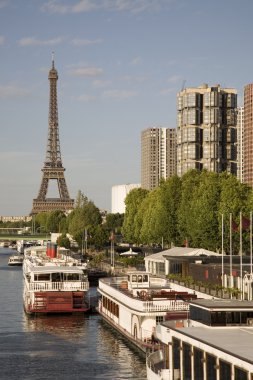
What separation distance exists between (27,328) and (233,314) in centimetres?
3329

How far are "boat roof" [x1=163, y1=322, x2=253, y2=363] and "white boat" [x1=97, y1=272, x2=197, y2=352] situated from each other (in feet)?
45.1

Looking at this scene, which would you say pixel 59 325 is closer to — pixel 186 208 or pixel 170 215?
pixel 186 208

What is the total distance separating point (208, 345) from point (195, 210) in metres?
83.4

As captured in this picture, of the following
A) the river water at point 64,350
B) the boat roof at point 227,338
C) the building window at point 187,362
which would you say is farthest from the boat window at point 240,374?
the river water at point 64,350

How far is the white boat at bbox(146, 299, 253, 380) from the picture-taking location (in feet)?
97.6

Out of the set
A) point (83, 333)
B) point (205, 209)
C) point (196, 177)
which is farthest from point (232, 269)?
point (196, 177)

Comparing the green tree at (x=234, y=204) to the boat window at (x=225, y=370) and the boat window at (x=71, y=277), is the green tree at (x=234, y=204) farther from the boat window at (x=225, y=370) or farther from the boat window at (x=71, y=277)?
the boat window at (x=225, y=370)

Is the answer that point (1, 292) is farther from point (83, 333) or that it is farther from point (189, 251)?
point (83, 333)

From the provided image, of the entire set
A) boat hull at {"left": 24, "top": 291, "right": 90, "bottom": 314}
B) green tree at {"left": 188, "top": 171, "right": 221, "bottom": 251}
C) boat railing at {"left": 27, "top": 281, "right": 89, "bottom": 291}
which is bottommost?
boat hull at {"left": 24, "top": 291, "right": 90, "bottom": 314}

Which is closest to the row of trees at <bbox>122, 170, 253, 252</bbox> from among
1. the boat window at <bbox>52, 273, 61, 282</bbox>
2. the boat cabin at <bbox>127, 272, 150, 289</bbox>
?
the boat window at <bbox>52, 273, 61, 282</bbox>

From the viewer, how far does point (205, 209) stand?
11225 centimetres

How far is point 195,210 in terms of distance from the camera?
376ft

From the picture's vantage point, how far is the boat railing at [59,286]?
75.7 m

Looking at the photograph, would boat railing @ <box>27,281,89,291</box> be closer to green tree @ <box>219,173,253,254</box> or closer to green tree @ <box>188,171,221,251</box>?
green tree @ <box>219,173,253,254</box>
